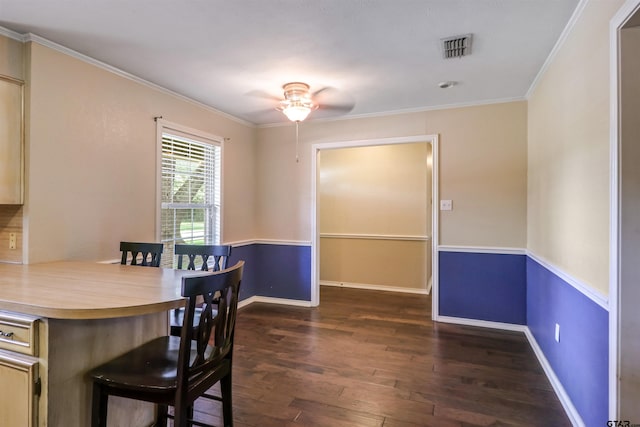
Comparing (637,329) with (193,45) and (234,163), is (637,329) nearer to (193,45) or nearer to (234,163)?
(193,45)

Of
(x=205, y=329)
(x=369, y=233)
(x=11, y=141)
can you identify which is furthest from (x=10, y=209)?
(x=369, y=233)

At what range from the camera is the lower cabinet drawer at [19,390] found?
1.34 meters

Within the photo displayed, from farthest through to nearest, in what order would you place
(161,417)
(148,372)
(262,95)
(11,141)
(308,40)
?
(262,95), (308,40), (11,141), (161,417), (148,372)

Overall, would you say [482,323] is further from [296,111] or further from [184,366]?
[184,366]

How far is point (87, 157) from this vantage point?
2586 mm

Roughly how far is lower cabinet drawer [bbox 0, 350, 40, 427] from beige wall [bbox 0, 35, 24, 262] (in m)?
1.16

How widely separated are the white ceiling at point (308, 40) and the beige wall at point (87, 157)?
0.63 feet

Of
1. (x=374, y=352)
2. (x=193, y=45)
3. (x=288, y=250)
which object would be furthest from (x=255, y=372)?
(x=193, y=45)

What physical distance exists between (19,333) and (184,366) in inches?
27.3

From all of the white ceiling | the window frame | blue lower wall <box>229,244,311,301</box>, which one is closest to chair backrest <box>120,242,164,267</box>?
the window frame

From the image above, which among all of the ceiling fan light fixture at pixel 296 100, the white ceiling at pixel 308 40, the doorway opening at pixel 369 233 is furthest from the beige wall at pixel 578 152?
the ceiling fan light fixture at pixel 296 100

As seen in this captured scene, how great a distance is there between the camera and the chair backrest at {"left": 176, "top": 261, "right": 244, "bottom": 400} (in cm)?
131

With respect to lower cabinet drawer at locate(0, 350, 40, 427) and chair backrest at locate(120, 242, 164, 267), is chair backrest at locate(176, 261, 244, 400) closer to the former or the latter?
lower cabinet drawer at locate(0, 350, 40, 427)

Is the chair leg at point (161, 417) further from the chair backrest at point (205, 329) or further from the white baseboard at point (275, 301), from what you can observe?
the white baseboard at point (275, 301)
